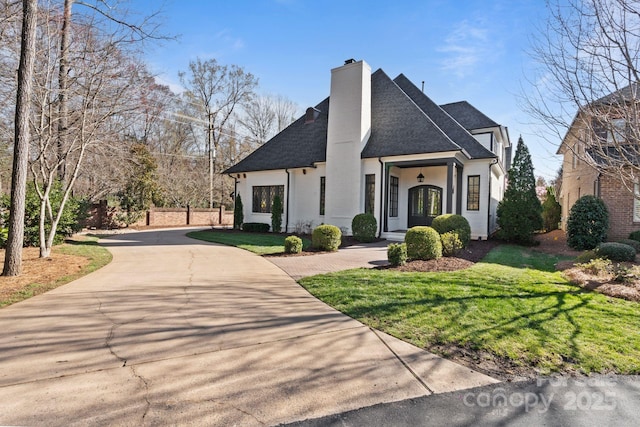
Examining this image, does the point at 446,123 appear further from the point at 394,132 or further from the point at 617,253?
the point at 617,253

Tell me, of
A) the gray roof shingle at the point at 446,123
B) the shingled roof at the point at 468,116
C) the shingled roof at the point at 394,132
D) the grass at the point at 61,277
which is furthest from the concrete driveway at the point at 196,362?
the shingled roof at the point at 468,116

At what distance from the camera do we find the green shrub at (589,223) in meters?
11.9

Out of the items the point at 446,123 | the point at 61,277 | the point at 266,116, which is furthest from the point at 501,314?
the point at 266,116

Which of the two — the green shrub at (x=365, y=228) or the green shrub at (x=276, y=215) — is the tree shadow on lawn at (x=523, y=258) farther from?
the green shrub at (x=276, y=215)

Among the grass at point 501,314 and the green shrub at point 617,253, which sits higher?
the green shrub at point 617,253

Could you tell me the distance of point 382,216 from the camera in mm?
15219

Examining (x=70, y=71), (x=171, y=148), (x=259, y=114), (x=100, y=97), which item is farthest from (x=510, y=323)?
(x=259, y=114)

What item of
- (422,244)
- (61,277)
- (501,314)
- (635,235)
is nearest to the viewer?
(501,314)

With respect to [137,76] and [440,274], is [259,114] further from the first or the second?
[440,274]

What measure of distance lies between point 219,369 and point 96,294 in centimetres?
389

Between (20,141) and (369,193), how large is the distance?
1224cm

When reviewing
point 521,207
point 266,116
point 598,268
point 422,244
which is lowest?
point 598,268

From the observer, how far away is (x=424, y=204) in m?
16.9

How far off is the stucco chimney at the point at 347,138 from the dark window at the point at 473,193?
4794mm
